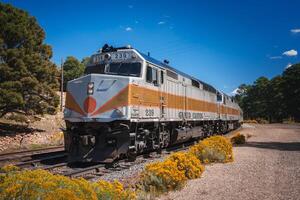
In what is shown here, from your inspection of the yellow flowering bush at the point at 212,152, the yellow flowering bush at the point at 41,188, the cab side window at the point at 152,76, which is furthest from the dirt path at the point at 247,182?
the cab side window at the point at 152,76

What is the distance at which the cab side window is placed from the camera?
1264cm

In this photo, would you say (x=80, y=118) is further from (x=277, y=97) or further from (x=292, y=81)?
(x=277, y=97)

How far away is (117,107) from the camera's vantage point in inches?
439

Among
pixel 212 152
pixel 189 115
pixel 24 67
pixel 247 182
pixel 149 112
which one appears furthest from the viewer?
pixel 24 67

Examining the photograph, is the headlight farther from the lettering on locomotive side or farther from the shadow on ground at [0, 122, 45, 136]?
the shadow on ground at [0, 122, 45, 136]

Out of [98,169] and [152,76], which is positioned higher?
[152,76]

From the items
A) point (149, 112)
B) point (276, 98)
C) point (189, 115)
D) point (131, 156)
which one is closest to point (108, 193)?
point (131, 156)

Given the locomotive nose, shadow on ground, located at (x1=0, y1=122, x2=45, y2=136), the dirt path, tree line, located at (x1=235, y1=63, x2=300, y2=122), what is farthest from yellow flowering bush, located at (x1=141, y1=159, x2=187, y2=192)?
tree line, located at (x1=235, y1=63, x2=300, y2=122)

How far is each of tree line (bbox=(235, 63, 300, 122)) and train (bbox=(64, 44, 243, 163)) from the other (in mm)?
65062

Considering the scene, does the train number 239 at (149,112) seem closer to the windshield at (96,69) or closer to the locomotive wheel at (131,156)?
the locomotive wheel at (131,156)

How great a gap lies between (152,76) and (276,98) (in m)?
78.5

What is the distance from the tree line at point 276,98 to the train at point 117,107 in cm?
6506

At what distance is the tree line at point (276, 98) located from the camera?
238 ft

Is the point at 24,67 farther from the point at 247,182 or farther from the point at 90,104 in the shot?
the point at 247,182
